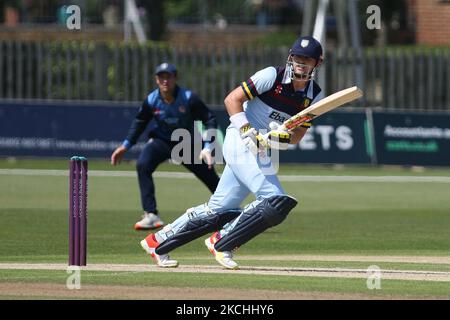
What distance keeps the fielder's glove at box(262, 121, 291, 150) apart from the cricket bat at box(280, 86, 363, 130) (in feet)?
0.19

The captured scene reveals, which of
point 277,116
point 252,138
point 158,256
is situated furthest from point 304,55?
point 158,256

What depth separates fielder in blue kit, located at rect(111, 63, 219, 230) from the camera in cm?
1600

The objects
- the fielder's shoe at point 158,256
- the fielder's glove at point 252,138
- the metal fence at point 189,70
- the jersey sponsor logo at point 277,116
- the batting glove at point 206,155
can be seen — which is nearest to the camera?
the fielder's glove at point 252,138

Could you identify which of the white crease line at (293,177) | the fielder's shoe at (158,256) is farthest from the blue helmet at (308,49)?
the white crease line at (293,177)

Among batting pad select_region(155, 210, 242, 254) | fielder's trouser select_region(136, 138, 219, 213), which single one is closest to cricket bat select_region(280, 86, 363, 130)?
batting pad select_region(155, 210, 242, 254)

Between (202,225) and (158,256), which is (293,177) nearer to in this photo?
(158,256)

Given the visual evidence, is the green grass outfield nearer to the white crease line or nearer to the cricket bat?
the white crease line

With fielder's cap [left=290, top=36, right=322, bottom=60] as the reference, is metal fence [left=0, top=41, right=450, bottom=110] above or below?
below

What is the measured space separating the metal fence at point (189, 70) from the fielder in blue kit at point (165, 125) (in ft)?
39.0

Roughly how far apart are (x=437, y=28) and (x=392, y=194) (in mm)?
17318

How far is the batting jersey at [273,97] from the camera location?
1141cm

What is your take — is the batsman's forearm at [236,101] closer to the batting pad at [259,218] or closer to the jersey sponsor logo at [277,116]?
the jersey sponsor logo at [277,116]
